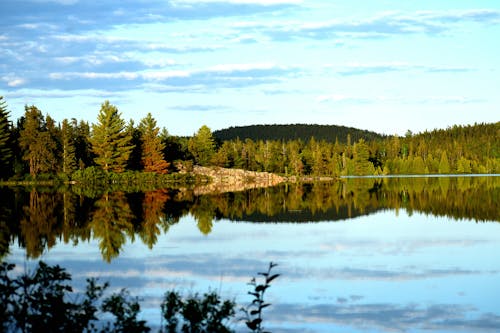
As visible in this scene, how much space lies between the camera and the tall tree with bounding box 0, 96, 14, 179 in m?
63.8

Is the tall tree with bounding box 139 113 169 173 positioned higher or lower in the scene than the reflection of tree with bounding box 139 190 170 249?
higher

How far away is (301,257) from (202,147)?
79516 mm

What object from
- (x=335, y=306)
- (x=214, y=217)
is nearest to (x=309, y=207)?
(x=214, y=217)

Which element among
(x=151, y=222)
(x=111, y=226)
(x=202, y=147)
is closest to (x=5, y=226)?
(x=111, y=226)

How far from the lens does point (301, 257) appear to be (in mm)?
16938

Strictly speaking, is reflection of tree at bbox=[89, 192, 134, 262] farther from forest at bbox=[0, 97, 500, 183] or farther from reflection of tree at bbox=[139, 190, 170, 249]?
forest at bbox=[0, 97, 500, 183]

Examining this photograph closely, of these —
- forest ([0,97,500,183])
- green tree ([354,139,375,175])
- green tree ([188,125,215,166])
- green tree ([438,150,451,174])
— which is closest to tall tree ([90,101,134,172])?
forest ([0,97,500,183])

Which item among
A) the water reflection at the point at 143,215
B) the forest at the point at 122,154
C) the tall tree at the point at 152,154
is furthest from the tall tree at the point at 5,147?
the water reflection at the point at 143,215

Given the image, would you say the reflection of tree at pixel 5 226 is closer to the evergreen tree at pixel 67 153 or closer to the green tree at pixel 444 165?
the evergreen tree at pixel 67 153

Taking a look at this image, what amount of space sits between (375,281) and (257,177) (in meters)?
78.8

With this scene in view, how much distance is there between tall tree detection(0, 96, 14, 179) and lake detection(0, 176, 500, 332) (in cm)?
3434

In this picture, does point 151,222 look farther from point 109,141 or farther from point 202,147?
point 202,147

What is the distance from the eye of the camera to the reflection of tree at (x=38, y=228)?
18234mm

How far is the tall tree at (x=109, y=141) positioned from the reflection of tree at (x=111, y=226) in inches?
1584
